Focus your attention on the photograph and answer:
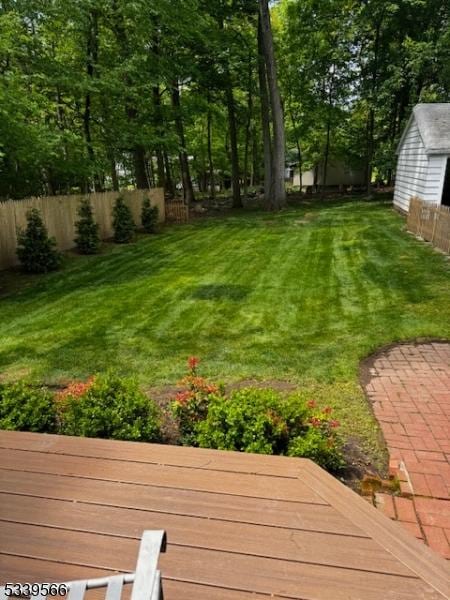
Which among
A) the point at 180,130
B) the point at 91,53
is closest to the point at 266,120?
the point at 180,130

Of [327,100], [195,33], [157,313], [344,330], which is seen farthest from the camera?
[327,100]

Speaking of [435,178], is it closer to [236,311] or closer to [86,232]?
[236,311]

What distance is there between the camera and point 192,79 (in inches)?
744

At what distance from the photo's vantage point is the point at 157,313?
22.3 ft

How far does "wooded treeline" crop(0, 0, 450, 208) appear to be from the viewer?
1098 cm

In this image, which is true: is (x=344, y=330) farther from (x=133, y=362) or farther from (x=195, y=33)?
(x=195, y=33)

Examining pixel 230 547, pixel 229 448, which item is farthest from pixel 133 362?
pixel 230 547

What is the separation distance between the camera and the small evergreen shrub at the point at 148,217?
15.4 meters

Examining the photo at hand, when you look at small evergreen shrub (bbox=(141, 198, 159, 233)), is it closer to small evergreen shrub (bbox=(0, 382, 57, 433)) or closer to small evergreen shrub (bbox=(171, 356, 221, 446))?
small evergreen shrub (bbox=(0, 382, 57, 433))

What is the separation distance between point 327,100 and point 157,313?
2174 centimetres

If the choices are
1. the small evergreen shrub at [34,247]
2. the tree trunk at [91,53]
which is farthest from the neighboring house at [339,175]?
the small evergreen shrub at [34,247]

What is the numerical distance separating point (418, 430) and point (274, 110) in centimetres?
1706

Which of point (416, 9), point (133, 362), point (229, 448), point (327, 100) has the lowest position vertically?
point (133, 362)

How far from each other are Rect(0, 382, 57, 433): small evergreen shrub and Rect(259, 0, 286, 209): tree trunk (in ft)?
56.0
